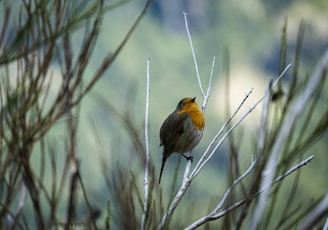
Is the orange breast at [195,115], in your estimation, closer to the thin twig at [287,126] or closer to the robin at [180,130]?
the robin at [180,130]

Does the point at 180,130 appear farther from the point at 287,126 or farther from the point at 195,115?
the point at 287,126

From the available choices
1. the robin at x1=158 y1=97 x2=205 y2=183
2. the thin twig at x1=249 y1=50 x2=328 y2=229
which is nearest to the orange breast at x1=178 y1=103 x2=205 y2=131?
the robin at x1=158 y1=97 x2=205 y2=183

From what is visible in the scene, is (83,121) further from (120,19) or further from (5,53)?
(5,53)

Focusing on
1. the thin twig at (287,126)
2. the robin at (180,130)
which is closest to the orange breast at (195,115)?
the robin at (180,130)

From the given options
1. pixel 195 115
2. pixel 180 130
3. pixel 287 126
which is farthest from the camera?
pixel 195 115

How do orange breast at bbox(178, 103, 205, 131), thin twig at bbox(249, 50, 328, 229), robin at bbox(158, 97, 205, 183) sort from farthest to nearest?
1. orange breast at bbox(178, 103, 205, 131)
2. robin at bbox(158, 97, 205, 183)
3. thin twig at bbox(249, 50, 328, 229)

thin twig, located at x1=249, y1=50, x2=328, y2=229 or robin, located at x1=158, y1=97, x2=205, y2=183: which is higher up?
robin, located at x1=158, y1=97, x2=205, y2=183

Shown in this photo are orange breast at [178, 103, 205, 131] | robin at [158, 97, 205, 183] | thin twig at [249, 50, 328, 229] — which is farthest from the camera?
orange breast at [178, 103, 205, 131]

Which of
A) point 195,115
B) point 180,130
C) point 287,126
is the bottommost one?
point 287,126

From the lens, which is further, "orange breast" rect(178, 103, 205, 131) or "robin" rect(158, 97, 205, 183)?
"orange breast" rect(178, 103, 205, 131)

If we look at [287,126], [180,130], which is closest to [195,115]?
[180,130]

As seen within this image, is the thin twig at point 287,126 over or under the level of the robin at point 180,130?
under

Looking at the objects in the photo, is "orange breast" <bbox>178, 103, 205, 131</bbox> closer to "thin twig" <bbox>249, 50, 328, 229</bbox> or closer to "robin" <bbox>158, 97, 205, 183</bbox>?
"robin" <bbox>158, 97, 205, 183</bbox>

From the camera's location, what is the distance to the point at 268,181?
0.37m
